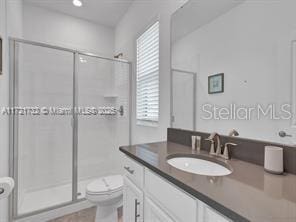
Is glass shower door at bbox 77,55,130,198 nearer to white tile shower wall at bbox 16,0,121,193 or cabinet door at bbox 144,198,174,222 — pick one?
white tile shower wall at bbox 16,0,121,193

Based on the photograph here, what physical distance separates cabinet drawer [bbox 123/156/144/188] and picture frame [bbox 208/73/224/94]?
2.39ft

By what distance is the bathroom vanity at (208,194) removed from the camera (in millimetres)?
498

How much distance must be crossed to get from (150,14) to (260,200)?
78.3 inches

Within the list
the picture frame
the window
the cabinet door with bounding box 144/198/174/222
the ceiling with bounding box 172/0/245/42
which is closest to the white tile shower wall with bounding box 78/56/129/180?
the window

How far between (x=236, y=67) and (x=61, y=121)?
2.36 m

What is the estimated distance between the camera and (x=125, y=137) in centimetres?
257

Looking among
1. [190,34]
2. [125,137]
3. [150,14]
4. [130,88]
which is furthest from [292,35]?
[125,137]

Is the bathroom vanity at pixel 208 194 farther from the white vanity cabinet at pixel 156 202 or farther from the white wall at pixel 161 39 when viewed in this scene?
the white wall at pixel 161 39

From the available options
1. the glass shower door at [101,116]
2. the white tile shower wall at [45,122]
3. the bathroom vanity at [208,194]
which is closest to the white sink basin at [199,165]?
the bathroom vanity at [208,194]

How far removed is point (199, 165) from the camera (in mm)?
1062

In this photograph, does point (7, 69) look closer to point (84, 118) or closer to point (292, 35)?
point (84, 118)

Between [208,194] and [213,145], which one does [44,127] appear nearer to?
[213,145]

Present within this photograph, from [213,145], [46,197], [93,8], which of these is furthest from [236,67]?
[46,197]

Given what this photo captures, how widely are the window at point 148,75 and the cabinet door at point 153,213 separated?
1.00m
